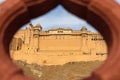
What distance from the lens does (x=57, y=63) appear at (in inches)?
2030

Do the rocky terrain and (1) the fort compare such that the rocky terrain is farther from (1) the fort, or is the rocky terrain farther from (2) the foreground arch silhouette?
(2) the foreground arch silhouette

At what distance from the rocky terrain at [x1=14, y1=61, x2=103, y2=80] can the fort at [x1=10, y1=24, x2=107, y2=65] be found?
661 mm

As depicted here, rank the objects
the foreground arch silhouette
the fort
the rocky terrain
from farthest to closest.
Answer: the fort < the rocky terrain < the foreground arch silhouette

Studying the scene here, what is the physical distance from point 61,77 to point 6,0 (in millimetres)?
48127

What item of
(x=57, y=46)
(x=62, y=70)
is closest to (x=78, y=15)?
(x=62, y=70)

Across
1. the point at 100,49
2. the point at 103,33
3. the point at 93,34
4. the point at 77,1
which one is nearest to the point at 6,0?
the point at 77,1

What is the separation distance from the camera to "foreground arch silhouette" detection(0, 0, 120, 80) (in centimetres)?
353

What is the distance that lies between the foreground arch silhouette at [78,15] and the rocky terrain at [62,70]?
4620 cm

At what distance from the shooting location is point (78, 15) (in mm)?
3939

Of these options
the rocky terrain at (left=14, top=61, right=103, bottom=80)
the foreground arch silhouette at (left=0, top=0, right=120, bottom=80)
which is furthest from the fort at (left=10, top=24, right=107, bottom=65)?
the foreground arch silhouette at (left=0, top=0, right=120, bottom=80)

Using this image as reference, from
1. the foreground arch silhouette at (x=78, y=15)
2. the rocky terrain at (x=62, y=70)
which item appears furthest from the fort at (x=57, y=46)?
the foreground arch silhouette at (x=78, y=15)

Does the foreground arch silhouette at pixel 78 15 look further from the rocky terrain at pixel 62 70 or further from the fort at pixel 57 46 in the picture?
the rocky terrain at pixel 62 70

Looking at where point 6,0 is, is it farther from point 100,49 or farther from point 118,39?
point 100,49

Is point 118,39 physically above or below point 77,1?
below
